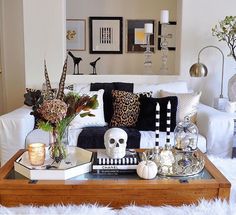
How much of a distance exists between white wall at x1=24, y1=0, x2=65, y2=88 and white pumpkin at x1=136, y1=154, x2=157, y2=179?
2288 millimetres

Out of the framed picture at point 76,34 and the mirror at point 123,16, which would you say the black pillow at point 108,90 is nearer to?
the mirror at point 123,16

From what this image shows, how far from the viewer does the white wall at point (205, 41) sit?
12.8 ft

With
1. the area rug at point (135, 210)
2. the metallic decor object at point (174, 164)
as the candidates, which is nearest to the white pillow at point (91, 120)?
the metallic decor object at point (174, 164)

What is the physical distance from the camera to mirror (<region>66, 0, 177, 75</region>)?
4781 mm

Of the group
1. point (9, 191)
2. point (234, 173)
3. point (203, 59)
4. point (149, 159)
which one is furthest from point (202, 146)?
point (9, 191)

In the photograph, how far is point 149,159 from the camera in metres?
2.17

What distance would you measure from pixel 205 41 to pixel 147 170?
2518 millimetres

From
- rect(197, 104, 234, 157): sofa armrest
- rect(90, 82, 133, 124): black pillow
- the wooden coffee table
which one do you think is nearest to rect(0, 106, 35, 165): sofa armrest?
rect(90, 82, 133, 124): black pillow

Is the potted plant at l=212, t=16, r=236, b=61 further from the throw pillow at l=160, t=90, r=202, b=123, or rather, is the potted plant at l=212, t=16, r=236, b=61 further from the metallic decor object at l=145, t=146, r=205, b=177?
the metallic decor object at l=145, t=146, r=205, b=177

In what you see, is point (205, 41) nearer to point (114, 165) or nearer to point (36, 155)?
point (114, 165)

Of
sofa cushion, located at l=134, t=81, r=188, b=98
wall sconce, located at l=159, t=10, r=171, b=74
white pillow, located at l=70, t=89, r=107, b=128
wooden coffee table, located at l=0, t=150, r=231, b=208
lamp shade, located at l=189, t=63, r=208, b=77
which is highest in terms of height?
wall sconce, located at l=159, t=10, r=171, b=74

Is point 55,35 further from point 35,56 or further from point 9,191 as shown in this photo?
point 9,191

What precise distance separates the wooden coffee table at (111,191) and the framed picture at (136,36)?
3206 mm

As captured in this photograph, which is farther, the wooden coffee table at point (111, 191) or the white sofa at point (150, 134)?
the white sofa at point (150, 134)
